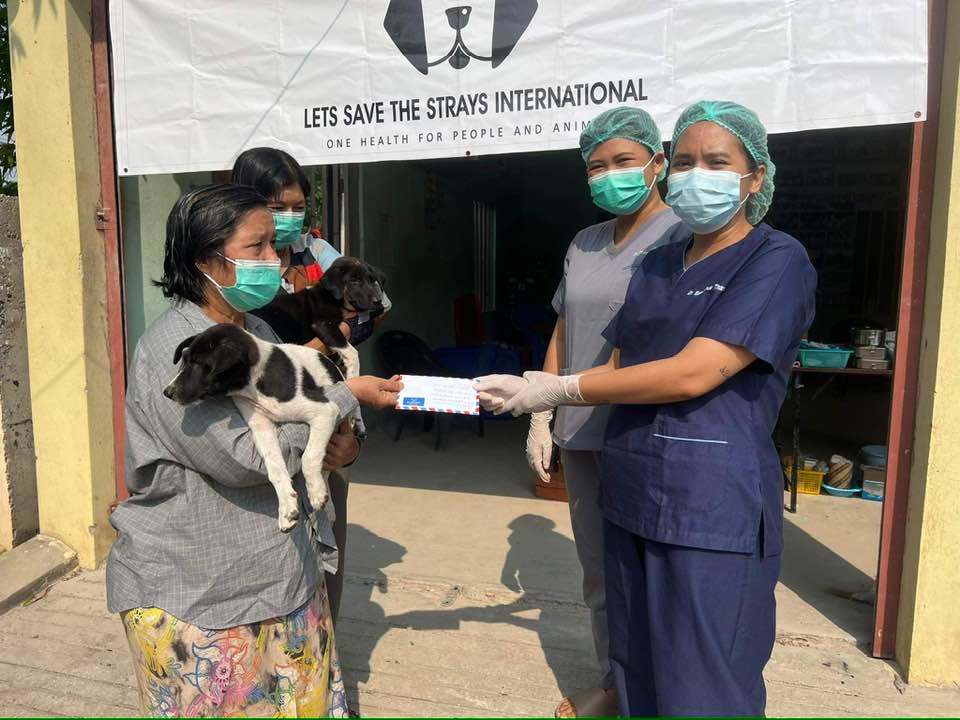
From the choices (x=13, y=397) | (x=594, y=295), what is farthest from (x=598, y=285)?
(x=13, y=397)

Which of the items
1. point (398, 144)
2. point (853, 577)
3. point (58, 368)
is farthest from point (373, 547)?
point (853, 577)

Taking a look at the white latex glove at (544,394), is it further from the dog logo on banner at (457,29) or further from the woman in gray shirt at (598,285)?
the dog logo on banner at (457,29)

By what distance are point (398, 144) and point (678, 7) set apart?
4.49 ft

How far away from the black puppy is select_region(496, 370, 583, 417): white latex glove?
28.4 inches

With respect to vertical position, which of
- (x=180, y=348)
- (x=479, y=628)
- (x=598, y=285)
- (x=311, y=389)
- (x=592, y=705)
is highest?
(x=598, y=285)

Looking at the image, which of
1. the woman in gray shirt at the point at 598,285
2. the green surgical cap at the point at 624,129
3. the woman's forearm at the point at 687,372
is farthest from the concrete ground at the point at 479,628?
the green surgical cap at the point at 624,129

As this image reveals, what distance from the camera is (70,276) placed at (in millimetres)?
3635

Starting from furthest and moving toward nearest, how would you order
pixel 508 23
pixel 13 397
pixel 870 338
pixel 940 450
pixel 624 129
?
pixel 870 338 → pixel 13 397 → pixel 508 23 → pixel 940 450 → pixel 624 129

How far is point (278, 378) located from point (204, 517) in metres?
0.37

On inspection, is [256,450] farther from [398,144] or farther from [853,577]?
[853,577]

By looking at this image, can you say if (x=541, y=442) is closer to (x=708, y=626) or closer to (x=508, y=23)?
(x=708, y=626)

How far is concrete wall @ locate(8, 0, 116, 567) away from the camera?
3576mm

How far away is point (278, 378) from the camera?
5.16 feet

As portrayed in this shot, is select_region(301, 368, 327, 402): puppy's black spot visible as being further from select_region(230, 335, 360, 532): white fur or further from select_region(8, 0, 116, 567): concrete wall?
select_region(8, 0, 116, 567): concrete wall
